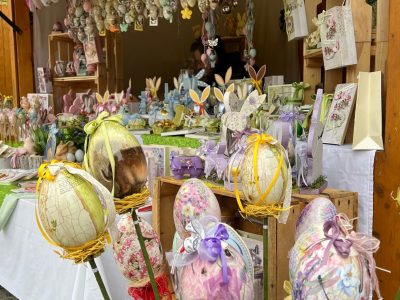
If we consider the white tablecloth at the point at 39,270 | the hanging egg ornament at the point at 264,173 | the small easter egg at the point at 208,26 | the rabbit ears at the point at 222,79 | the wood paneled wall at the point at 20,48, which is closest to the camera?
the hanging egg ornament at the point at 264,173

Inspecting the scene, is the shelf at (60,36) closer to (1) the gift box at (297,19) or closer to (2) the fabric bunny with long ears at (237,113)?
(1) the gift box at (297,19)

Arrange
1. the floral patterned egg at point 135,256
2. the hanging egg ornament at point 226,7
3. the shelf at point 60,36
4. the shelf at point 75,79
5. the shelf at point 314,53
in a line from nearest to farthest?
the floral patterned egg at point 135,256 < the shelf at point 314,53 < the hanging egg ornament at point 226,7 < the shelf at point 75,79 < the shelf at point 60,36

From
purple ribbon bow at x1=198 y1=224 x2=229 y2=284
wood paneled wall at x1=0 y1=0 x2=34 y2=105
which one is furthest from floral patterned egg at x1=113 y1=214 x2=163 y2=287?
wood paneled wall at x1=0 y1=0 x2=34 y2=105

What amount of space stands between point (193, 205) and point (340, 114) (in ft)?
2.69

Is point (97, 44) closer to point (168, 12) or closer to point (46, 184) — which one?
point (168, 12)

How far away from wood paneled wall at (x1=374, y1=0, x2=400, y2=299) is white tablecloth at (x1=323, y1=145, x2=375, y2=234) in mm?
51

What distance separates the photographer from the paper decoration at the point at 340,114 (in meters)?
1.83

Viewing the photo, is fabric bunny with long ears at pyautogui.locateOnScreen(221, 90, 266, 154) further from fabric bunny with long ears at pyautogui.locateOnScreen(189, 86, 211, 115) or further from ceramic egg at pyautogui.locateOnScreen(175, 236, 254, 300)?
fabric bunny with long ears at pyautogui.locateOnScreen(189, 86, 211, 115)

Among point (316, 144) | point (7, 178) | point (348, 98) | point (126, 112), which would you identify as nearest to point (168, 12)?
point (126, 112)

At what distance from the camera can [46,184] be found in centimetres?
89

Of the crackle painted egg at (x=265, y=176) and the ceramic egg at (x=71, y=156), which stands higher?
the crackle painted egg at (x=265, y=176)

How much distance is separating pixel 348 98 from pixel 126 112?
154 cm

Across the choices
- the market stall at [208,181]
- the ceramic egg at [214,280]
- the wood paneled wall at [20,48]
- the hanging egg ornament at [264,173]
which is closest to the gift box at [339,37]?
the market stall at [208,181]

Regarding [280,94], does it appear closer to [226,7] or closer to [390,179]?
[390,179]
